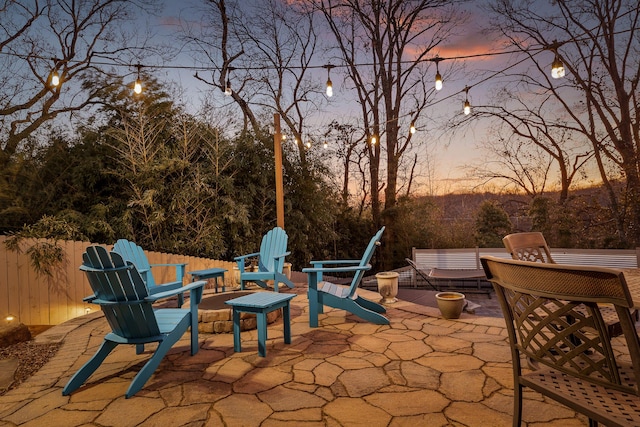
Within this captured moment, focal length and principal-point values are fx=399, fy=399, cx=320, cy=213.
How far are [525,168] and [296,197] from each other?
6057mm

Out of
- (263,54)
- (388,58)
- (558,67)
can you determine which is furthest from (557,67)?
(263,54)

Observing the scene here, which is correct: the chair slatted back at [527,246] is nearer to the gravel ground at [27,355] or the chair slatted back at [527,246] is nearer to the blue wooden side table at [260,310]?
the blue wooden side table at [260,310]

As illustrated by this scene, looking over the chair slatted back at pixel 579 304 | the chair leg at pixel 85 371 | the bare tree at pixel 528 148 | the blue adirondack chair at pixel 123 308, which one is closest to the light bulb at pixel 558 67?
the chair slatted back at pixel 579 304

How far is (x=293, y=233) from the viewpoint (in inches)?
312

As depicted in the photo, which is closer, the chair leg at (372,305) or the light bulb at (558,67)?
the chair leg at (372,305)

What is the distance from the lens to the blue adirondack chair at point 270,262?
5070 mm

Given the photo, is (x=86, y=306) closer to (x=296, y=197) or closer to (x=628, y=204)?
(x=296, y=197)

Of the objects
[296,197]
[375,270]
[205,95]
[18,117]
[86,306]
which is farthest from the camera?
[375,270]

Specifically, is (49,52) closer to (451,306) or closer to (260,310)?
(260,310)

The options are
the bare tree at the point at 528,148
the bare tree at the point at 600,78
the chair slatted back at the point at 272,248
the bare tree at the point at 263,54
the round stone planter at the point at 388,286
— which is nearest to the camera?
the round stone planter at the point at 388,286

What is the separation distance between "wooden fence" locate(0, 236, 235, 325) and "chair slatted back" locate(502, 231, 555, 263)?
5.63m

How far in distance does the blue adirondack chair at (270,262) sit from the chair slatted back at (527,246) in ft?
9.61

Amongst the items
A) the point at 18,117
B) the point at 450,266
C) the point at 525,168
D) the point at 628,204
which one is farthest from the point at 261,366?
the point at 525,168

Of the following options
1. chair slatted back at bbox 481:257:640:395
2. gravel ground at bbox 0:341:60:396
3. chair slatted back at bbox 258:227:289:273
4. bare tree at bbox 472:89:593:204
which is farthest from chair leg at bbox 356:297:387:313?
bare tree at bbox 472:89:593:204
